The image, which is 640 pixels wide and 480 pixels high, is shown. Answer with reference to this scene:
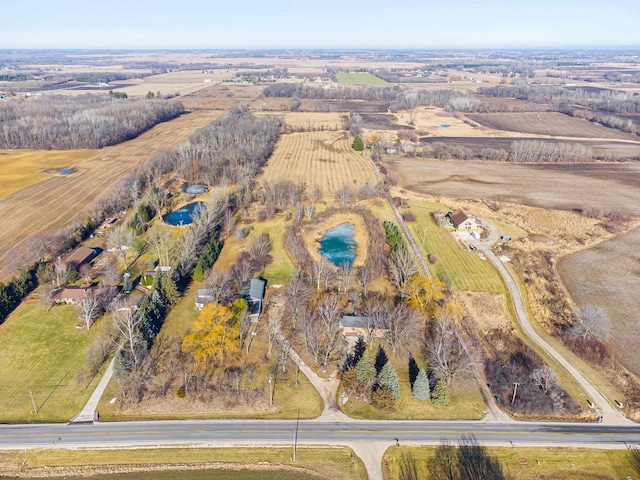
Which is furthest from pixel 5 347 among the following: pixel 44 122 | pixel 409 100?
pixel 409 100

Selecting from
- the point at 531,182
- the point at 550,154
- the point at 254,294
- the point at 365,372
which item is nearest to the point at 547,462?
the point at 365,372

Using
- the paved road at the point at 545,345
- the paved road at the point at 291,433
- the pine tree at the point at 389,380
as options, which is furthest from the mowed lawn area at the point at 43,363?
the paved road at the point at 545,345

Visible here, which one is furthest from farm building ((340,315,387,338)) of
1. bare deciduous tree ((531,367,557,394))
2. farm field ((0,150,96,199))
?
farm field ((0,150,96,199))

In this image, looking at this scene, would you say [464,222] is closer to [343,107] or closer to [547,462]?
[547,462]

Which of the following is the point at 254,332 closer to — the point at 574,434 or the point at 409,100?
the point at 574,434

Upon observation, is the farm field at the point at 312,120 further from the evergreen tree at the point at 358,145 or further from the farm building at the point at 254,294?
the farm building at the point at 254,294

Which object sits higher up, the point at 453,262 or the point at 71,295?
the point at 71,295
